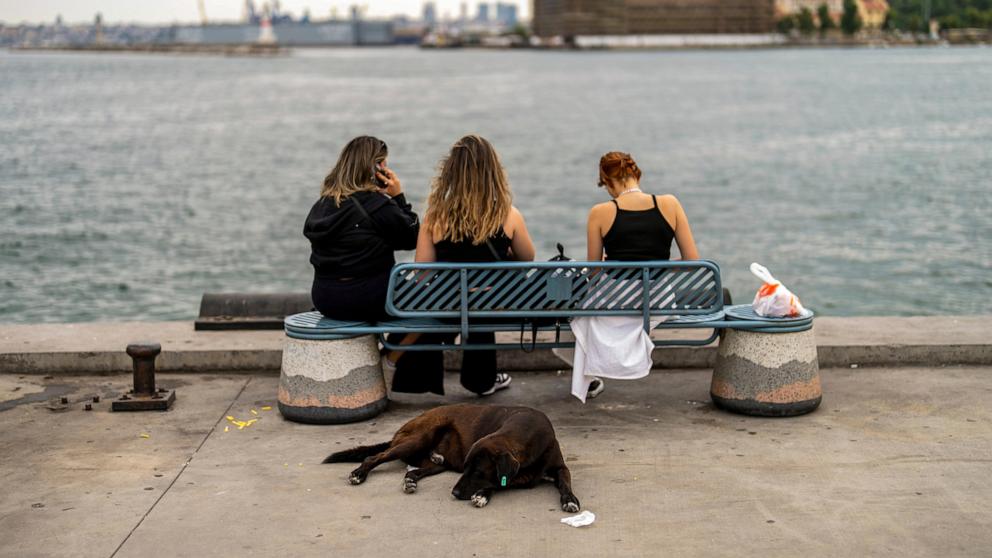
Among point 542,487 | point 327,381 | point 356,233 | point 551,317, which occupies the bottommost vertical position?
point 542,487

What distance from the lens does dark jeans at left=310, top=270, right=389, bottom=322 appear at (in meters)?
6.72

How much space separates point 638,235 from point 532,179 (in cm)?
3408

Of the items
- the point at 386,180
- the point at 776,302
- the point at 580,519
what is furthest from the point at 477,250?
the point at 580,519

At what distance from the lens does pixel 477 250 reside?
6.80 m

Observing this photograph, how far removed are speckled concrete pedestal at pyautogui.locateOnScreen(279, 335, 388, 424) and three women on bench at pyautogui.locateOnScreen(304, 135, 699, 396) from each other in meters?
0.23

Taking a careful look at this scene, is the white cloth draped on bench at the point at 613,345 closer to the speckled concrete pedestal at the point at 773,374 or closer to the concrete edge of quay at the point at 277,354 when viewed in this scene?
the speckled concrete pedestal at the point at 773,374

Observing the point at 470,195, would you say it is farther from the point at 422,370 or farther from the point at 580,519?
the point at 580,519

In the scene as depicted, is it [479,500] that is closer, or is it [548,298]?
[479,500]

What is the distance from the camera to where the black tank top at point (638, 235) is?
22.2 ft

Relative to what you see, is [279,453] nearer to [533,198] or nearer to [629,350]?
[629,350]

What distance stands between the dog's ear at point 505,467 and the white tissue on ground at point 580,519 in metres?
0.31

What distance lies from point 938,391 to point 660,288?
1705 mm

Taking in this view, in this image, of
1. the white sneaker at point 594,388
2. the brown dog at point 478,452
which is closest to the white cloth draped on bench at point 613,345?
the white sneaker at point 594,388

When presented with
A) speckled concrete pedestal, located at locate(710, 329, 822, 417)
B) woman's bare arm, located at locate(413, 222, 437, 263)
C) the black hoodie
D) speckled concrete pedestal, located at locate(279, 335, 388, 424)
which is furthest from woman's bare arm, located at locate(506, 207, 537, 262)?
speckled concrete pedestal, located at locate(710, 329, 822, 417)
